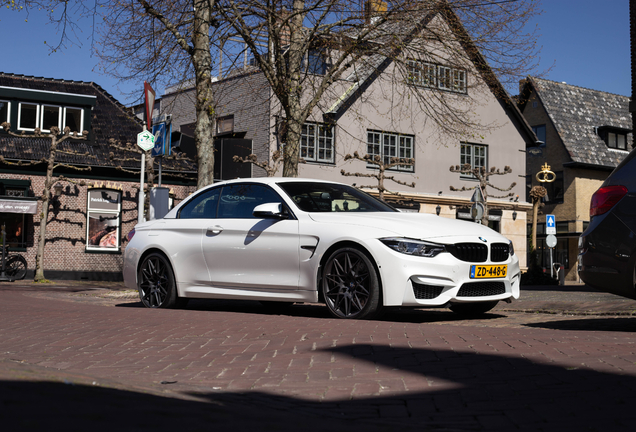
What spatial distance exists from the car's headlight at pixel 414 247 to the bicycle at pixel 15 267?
66.8 feet

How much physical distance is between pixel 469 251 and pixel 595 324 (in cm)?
141

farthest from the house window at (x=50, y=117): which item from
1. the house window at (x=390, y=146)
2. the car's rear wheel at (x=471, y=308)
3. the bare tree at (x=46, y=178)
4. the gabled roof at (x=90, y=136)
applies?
the car's rear wheel at (x=471, y=308)

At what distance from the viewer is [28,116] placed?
2730 centimetres

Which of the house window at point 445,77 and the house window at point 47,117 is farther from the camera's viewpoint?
the house window at point 47,117

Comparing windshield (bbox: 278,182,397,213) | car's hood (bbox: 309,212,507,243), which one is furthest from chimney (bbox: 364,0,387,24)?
car's hood (bbox: 309,212,507,243)

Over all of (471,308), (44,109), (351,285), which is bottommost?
(471,308)

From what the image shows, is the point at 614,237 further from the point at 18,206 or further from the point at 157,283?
the point at 18,206

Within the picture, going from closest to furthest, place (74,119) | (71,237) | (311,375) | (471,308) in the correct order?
(311,375) → (471,308) → (71,237) → (74,119)

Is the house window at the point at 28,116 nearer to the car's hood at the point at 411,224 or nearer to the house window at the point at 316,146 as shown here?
the house window at the point at 316,146

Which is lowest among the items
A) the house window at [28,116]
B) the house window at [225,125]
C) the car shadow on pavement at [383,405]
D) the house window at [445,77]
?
the car shadow on pavement at [383,405]

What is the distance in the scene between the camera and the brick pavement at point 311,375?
313 centimetres

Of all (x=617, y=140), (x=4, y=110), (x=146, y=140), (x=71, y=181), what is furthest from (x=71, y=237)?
(x=617, y=140)

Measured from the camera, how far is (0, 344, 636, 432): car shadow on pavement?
289 cm

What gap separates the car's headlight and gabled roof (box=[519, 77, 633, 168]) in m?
35.0
